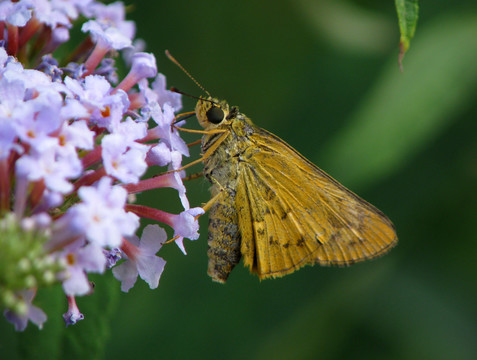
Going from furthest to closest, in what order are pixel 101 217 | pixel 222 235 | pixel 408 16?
pixel 222 235
pixel 408 16
pixel 101 217

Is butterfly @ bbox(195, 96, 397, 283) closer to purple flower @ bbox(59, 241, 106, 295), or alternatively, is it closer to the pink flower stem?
the pink flower stem

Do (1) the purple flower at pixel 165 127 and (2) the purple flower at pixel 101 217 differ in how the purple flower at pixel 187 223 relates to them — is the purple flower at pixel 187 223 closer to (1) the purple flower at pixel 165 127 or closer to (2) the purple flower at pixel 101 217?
(1) the purple flower at pixel 165 127

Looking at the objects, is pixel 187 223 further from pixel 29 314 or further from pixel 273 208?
pixel 273 208

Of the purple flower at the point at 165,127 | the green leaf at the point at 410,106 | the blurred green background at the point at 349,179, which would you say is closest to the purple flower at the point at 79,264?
the purple flower at the point at 165,127

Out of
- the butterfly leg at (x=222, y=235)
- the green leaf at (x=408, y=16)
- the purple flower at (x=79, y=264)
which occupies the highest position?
the green leaf at (x=408, y=16)

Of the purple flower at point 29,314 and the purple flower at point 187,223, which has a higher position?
the purple flower at point 187,223

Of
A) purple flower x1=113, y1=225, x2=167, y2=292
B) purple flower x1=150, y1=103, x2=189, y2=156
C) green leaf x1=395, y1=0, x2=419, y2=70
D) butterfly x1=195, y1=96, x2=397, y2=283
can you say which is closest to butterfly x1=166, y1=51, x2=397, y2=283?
butterfly x1=195, y1=96, x2=397, y2=283

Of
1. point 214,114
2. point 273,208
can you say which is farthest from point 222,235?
point 214,114
